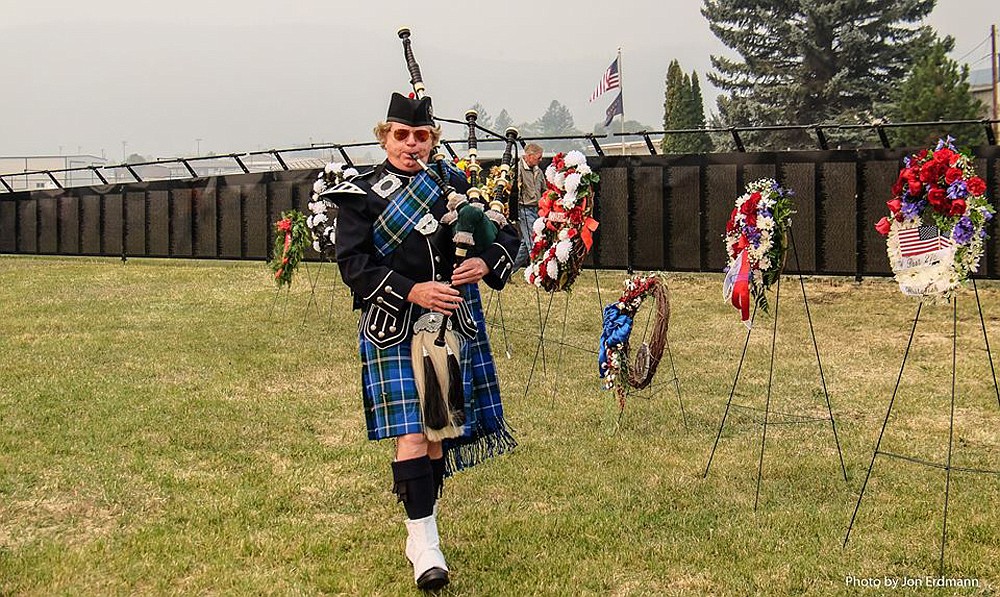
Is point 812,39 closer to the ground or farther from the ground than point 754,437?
farther from the ground

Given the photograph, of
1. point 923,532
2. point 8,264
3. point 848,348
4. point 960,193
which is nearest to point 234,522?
point 923,532

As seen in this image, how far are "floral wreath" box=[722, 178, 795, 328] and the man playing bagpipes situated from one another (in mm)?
2120

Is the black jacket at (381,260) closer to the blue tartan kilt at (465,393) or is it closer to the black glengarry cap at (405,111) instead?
the blue tartan kilt at (465,393)

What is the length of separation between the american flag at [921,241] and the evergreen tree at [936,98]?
28.0m

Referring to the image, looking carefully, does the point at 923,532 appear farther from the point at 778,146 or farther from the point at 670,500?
the point at 778,146

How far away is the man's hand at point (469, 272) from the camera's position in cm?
441

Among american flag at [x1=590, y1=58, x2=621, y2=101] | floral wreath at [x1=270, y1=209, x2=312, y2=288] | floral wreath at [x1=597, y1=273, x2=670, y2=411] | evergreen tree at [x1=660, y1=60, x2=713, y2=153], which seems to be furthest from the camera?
evergreen tree at [x1=660, y1=60, x2=713, y2=153]

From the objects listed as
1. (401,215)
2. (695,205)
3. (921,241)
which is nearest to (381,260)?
(401,215)

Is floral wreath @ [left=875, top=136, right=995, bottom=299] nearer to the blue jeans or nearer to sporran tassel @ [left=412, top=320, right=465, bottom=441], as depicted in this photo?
sporran tassel @ [left=412, top=320, right=465, bottom=441]

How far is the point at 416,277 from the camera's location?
14.7 feet

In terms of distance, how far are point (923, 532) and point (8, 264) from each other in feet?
73.9

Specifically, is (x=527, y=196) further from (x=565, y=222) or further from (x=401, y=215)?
(x=401, y=215)

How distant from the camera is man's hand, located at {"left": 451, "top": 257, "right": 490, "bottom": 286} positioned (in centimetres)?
441

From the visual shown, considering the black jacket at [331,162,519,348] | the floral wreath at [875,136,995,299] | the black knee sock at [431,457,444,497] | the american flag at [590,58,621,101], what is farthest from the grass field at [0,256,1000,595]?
the american flag at [590,58,621,101]
